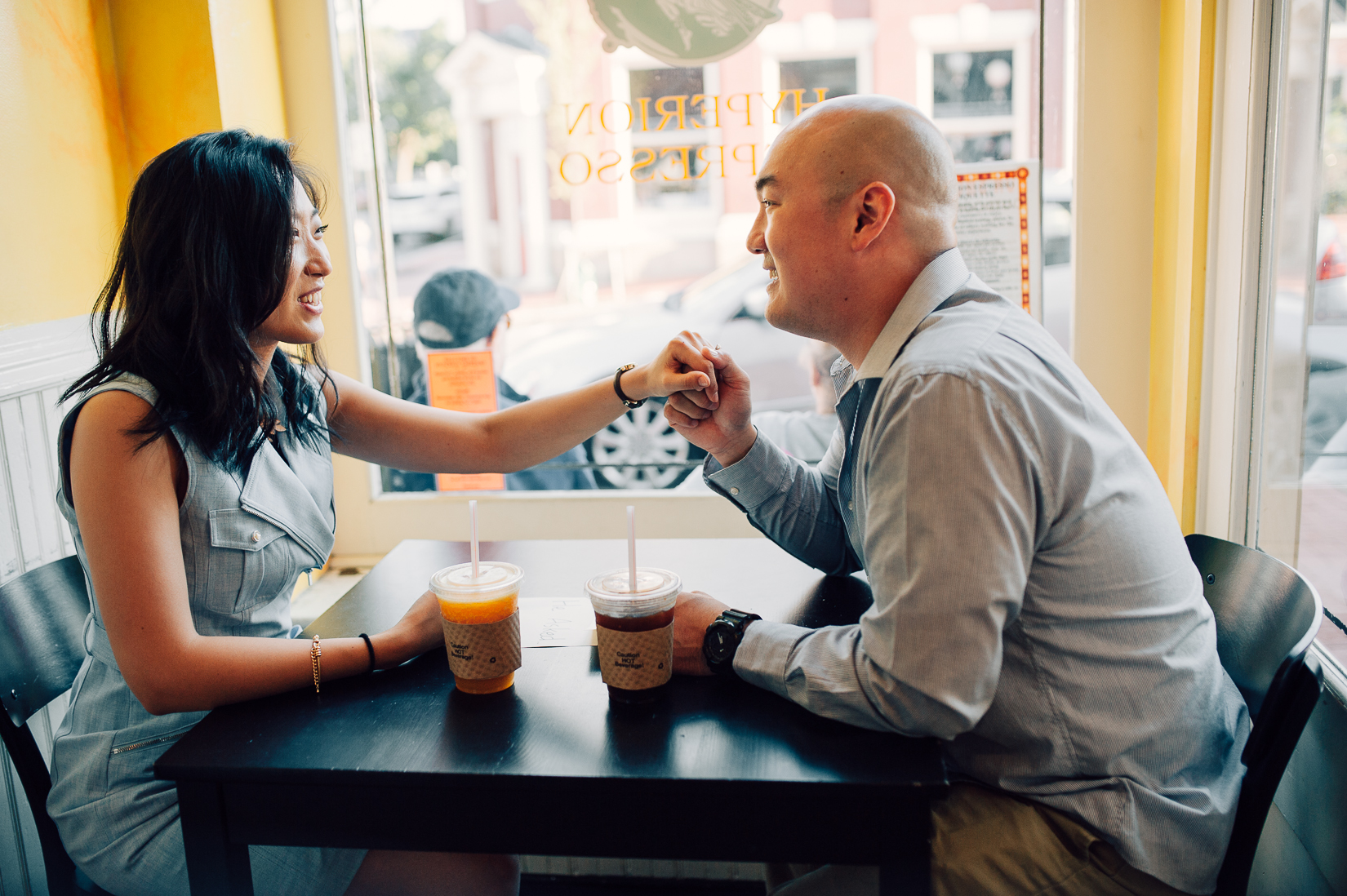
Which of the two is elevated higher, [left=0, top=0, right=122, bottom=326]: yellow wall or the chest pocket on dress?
[left=0, top=0, right=122, bottom=326]: yellow wall

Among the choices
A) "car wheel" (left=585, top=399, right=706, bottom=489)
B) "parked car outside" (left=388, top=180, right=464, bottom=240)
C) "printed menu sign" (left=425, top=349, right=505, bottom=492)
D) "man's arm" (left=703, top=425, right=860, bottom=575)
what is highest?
"parked car outside" (left=388, top=180, right=464, bottom=240)

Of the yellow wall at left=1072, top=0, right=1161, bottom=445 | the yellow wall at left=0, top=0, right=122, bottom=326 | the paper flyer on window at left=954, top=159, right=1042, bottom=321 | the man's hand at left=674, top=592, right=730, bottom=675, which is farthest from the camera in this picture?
the paper flyer on window at left=954, top=159, right=1042, bottom=321

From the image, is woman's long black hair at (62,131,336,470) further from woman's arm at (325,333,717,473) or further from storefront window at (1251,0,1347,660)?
storefront window at (1251,0,1347,660)

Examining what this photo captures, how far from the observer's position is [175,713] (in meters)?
1.32

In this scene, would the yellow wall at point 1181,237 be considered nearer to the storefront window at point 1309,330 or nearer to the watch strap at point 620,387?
the storefront window at point 1309,330

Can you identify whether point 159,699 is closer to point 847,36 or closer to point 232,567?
point 232,567

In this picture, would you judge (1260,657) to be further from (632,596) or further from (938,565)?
(632,596)

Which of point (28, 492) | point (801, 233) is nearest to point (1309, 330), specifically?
point (801, 233)

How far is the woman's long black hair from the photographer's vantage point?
133 centimetres

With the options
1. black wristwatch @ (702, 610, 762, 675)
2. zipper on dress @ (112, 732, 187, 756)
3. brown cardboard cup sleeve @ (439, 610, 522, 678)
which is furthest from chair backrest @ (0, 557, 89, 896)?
black wristwatch @ (702, 610, 762, 675)

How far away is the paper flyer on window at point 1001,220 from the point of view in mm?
2338

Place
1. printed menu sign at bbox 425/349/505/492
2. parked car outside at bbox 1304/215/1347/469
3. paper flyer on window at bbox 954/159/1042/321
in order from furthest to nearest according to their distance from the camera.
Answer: printed menu sign at bbox 425/349/505/492, paper flyer on window at bbox 954/159/1042/321, parked car outside at bbox 1304/215/1347/469

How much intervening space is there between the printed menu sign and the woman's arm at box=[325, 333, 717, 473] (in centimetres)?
75

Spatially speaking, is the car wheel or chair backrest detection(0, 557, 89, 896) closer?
chair backrest detection(0, 557, 89, 896)
